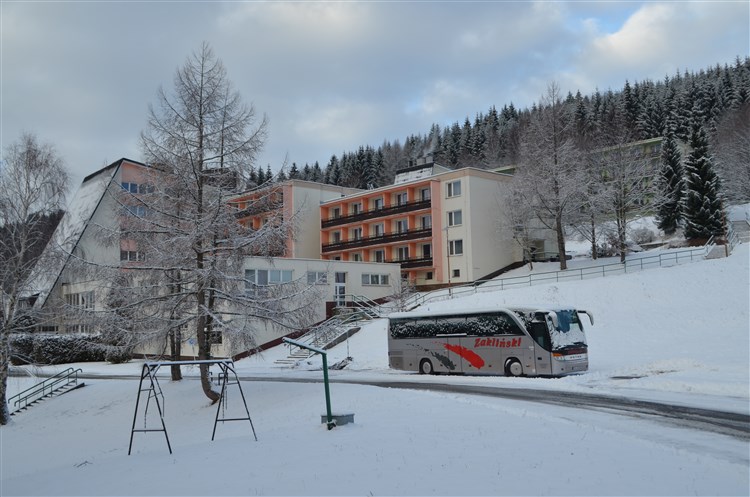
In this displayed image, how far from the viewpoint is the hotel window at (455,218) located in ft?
183

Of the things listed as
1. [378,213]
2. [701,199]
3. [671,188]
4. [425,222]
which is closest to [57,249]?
[425,222]

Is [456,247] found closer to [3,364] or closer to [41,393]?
[41,393]

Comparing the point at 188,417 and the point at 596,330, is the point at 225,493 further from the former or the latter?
the point at 596,330

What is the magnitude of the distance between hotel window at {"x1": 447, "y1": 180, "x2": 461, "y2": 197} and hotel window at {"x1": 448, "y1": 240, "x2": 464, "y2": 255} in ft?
14.4

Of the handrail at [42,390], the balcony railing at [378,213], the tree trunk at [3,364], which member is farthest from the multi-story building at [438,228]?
the tree trunk at [3,364]

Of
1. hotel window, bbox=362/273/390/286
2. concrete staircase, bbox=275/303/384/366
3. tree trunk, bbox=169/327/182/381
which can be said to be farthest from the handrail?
hotel window, bbox=362/273/390/286

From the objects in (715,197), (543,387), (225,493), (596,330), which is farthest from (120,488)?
(715,197)

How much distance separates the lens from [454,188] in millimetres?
56719

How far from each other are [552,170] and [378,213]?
2063cm

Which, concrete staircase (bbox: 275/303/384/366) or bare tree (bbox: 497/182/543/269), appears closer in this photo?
concrete staircase (bbox: 275/303/384/366)

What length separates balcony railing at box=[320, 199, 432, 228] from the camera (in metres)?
58.7

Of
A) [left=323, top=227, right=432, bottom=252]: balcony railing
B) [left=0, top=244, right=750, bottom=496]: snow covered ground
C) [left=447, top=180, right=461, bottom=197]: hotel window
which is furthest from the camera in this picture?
[left=323, top=227, right=432, bottom=252]: balcony railing

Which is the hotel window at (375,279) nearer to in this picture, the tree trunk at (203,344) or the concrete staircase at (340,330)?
the concrete staircase at (340,330)

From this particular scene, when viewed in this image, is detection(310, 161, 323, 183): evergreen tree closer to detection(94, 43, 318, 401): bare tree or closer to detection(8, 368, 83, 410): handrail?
detection(8, 368, 83, 410): handrail
